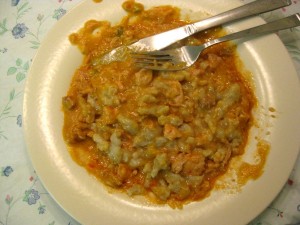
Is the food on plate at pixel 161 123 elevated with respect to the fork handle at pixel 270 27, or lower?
lower

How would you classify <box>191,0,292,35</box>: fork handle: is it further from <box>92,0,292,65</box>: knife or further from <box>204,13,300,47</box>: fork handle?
<box>204,13,300,47</box>: fork handle

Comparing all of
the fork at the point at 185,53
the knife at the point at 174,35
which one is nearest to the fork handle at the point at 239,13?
the knife at the point at 174,35

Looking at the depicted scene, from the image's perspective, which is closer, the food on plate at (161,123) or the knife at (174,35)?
the food on plate at (161,123)

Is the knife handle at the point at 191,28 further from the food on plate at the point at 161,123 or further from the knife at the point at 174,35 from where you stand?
the food on plate at the point at 161,123

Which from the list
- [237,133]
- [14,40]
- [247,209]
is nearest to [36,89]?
[14,40]

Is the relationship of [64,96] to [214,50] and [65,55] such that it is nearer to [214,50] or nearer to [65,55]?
[65,55]
